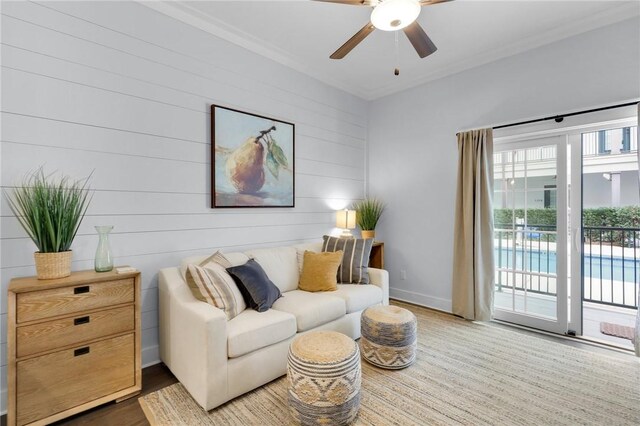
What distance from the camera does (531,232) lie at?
3318 mm

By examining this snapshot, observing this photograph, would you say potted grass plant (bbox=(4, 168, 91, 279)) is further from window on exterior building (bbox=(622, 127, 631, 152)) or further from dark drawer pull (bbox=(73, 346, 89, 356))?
window on exterior building (bbox=(622, 127, 631, 152))

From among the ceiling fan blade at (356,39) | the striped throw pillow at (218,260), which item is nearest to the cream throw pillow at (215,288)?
the striped throw pillow at (218,260)

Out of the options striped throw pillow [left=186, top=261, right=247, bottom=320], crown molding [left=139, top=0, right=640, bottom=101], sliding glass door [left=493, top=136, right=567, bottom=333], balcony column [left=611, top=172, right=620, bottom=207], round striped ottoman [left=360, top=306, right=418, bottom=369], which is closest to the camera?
striped throw pillow [left=186, top=261, right=247, bottom=320]

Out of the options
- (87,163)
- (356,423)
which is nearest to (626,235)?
(356,423)

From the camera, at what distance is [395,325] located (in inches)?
94.2

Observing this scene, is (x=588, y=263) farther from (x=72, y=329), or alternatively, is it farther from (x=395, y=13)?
(x=72, y=329)

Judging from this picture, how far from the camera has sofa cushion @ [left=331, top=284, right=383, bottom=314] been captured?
2871 millimetres

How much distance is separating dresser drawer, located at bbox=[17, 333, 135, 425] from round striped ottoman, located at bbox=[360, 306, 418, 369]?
1.77 meters

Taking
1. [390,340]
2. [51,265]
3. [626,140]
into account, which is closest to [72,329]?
[51,265]

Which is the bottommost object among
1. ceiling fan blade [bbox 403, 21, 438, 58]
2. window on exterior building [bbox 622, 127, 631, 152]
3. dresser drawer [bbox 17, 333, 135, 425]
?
dresser drawer [bbox 17, 333, 135, 425]

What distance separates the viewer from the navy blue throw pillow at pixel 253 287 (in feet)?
7.92

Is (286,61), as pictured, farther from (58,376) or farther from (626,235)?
(626,235)

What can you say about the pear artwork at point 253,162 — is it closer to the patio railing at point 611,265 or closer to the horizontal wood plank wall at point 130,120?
the horizontal wood plank wall at point 130,120

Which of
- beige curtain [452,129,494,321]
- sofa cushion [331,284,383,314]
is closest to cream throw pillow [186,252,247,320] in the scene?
sofa cushion [331,284,383,314]
